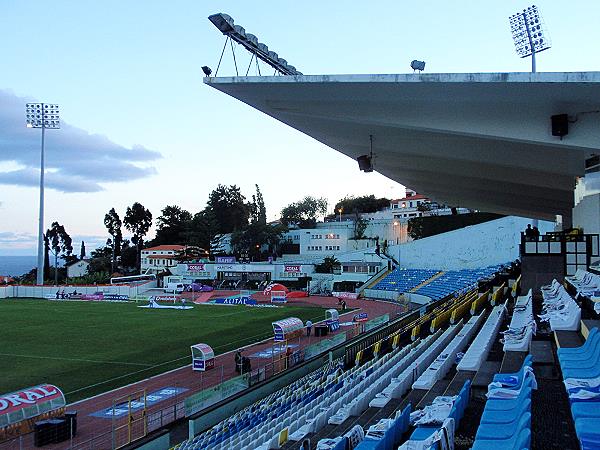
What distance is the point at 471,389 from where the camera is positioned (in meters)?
8.82

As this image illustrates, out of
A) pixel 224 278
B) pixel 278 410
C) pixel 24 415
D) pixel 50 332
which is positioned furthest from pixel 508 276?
pixel 224 278

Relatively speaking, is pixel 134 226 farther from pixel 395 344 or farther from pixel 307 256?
pixel 395 344

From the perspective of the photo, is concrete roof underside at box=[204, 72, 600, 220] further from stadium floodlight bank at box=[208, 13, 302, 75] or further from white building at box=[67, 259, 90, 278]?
white building at box=[67, 259, 90, 278]

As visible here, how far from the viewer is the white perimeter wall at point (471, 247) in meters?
51.0

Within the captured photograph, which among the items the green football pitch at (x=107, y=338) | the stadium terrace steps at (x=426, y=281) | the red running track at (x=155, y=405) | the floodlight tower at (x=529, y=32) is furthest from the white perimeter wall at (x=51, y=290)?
the floodlight tower at (x=529, y=32)

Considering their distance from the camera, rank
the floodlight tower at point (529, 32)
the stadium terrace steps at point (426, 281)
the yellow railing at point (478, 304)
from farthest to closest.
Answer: the stadium terrace steps at point (426, 281) → the floodlight tower at point (529, 32) → the yellow railing at point (478, 304)

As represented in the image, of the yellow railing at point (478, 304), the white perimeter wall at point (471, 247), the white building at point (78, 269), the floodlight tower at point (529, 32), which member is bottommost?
the white building at point (78, 269)

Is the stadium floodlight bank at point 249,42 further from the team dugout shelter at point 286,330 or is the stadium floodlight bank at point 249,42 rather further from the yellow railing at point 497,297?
the team dugout shelter at point 286,330

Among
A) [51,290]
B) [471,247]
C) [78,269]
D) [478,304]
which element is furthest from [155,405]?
[78,269]

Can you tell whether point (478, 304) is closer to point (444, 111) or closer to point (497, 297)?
point (497, 297)

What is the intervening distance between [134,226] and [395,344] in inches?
3987

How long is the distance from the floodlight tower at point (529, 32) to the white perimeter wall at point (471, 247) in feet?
60.0

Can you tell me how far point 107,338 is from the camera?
1172 inches

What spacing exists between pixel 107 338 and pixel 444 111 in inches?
911
